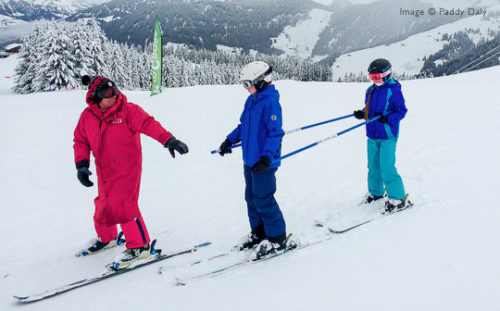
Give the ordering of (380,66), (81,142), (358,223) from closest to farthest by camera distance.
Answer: (81,142)
(358,223)
(380,66)

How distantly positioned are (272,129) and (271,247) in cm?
124

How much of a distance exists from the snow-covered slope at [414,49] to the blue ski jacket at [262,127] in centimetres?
16399

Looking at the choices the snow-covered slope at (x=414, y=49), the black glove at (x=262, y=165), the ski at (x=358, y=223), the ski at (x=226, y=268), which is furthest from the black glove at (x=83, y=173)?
the snow-covered slope at (x=414, y=49)

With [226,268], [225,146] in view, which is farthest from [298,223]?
[225,146]

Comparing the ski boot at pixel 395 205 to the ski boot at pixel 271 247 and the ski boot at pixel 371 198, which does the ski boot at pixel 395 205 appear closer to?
the ski boot at pixel 371 198

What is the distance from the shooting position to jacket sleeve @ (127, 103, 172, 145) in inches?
126

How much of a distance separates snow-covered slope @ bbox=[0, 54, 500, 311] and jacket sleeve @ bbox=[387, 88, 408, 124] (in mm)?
1156

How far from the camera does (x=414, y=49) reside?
16225 centimetres

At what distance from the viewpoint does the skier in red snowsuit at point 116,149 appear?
318cm

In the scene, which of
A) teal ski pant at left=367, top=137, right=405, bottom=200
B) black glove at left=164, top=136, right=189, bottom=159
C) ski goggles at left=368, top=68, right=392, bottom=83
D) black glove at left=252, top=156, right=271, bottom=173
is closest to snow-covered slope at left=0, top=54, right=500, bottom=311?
teal ski pant at left=367, top=137, right=405, bottom=200

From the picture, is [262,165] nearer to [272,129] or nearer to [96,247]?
A: [272,129]

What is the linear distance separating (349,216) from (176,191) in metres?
3.29

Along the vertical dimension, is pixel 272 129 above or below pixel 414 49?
below

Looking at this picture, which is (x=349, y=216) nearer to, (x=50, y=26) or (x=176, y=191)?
(x=176, y=191)
